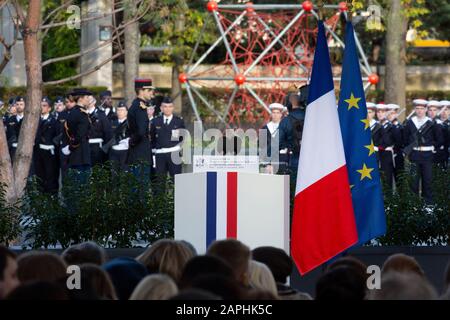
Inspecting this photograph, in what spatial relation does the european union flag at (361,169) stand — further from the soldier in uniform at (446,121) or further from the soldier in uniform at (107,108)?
the soldier in uniform at (446,121)

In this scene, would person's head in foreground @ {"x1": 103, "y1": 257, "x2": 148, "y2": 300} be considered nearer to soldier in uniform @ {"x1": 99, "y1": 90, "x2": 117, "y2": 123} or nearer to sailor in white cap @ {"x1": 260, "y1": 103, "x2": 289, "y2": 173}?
sailor in white cap @ {"x1": 260, "y1": 103, "x2": 289, "y2": 173}

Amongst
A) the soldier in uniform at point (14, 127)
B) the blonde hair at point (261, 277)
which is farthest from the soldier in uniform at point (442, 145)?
the blonde hair at point (261, 277)

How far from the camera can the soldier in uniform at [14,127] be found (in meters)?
24.4

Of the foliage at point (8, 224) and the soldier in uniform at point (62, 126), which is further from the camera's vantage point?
the soldier in uniform at point (62, 126)

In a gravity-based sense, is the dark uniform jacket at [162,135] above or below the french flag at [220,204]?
above

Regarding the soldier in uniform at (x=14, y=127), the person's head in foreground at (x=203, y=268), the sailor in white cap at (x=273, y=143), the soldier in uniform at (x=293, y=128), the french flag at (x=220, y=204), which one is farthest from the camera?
the soldier in uniform at (x=14, y=127)

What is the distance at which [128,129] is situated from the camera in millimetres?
21672

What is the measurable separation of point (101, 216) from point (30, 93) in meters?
2.91

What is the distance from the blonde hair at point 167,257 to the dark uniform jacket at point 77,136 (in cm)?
1179

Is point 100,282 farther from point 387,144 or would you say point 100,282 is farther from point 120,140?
point 387,144

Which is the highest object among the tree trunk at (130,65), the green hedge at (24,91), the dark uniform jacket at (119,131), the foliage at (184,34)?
the foliage at (184,34)

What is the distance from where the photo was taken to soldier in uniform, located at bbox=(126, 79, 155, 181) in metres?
20.5

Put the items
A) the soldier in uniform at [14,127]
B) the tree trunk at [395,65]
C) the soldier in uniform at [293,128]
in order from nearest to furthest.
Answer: the soldier in uniform at [293,128] → the soldier in uniform at [14,127] → the tree trunk at [395,65]

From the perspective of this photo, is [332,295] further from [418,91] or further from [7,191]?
[418,91]
